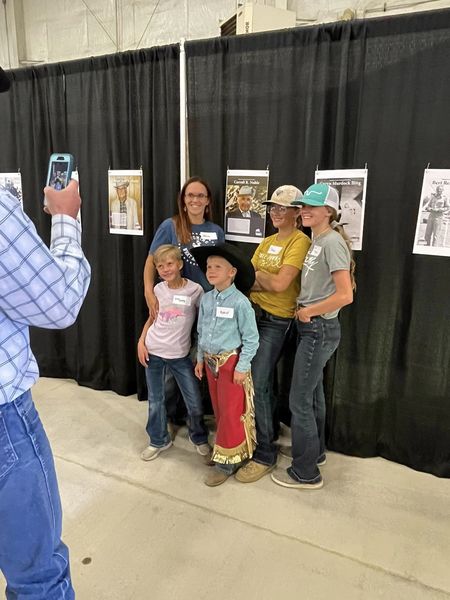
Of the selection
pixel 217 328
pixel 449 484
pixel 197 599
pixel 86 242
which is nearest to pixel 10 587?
pixel 197 599

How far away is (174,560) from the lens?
1.75m

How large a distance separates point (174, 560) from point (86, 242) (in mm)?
2203

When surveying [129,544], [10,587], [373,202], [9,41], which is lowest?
[129,544]

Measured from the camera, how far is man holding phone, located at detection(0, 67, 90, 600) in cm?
89

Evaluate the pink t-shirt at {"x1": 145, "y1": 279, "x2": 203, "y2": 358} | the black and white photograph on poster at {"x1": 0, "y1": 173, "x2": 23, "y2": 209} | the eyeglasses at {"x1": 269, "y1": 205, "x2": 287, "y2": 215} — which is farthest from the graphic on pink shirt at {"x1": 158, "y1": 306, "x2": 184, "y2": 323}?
the black and white photograph on poster at {"x1": 0, "y1": 173, "x2": 23, "y2": 209}

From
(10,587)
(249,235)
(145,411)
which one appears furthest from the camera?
(145,411)

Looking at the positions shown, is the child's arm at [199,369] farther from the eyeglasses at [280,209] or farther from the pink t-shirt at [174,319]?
the eyeglasses at [280,209]

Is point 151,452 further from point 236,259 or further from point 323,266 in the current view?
point 323,266

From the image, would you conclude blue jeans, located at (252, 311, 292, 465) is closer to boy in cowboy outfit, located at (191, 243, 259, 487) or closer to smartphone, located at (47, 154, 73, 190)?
boy in cowboy outfit, located at (191, 243, 259, 487)

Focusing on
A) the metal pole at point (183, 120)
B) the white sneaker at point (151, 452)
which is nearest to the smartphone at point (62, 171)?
the metal pole at point (183, 120)

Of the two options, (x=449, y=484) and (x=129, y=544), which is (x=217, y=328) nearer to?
(x=129, y=544)

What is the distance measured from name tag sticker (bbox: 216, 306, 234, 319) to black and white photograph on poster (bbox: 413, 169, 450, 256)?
1.02m

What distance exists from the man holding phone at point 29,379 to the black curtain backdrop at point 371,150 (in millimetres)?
1617

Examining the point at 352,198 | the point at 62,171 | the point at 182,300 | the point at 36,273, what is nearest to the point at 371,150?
the point at 352,198
